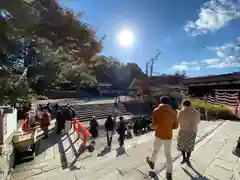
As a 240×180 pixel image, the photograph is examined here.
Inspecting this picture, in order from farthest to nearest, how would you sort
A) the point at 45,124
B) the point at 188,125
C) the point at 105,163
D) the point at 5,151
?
the point at 45,124 → the point at 105,163 → the point at 5,151 → the point at 188,125

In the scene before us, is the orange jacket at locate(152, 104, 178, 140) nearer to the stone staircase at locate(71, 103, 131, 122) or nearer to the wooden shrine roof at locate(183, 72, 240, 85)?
the stone staircase at locate(71, 103, 131, 122)

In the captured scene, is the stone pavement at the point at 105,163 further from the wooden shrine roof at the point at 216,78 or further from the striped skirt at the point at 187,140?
the wooden shrine roof at the point at 216,78

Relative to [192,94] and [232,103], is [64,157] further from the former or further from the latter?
[192,94]

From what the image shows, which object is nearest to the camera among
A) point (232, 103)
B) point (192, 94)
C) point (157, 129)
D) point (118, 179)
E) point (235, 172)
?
point (157, 129)

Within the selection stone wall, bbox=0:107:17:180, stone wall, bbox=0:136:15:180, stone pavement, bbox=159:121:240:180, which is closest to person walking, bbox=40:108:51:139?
stone wall, bbox=0:107:17:180

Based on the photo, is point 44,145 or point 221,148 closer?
point 221,148

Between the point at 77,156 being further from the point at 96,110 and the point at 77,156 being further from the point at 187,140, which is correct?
the point at 96,110

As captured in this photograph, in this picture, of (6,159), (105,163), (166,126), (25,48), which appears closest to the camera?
(166,126)

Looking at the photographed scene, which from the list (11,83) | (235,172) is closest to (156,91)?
(235,172)

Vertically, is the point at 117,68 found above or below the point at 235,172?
above

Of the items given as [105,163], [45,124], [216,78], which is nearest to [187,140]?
[105,163]

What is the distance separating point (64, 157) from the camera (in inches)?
226

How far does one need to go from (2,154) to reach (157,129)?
4.49 metres

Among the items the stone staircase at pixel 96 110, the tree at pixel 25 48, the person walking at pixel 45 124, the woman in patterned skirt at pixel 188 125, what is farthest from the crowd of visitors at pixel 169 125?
the stone staircase at pixel 96 110
